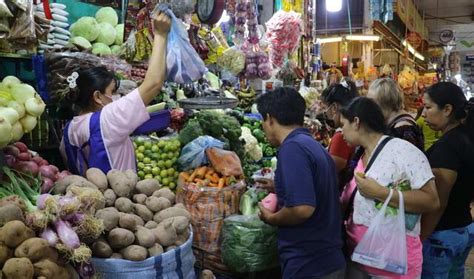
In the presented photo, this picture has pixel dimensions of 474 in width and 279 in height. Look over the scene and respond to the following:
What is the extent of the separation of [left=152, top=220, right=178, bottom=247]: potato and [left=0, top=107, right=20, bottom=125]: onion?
0.78 m

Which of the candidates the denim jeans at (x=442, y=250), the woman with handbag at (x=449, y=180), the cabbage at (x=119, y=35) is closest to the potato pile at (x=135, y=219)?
the woman with handbag at (x=449, y=180)

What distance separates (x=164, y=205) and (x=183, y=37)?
1014 millimetres

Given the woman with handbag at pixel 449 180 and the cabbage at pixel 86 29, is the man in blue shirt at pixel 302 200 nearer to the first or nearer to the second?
the woman with handbag at pixel 449 180

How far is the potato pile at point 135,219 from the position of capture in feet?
5.84

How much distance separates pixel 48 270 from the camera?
1.42m

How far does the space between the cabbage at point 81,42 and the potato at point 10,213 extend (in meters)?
2.49

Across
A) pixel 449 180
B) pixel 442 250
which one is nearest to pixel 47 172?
pixel 449 180

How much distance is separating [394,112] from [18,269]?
297 centimetres

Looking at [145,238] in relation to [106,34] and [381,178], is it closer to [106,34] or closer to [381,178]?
[381,178]

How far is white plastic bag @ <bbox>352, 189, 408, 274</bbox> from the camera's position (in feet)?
7.80

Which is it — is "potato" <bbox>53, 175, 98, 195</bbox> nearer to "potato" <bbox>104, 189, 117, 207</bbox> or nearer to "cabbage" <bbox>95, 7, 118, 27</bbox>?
"potato" <bbox>104, 189, 117, 207</bbox>

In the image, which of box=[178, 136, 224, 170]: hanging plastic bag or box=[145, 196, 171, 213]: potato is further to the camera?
box=[178, 136, 224, 170]: hanging plastic bag

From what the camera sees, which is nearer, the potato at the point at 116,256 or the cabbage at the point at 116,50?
the potato at the point at 116,256

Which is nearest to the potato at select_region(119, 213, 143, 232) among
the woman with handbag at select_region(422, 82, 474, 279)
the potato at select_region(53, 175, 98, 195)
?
the potato at select_region(53, 175, 98, 195)
